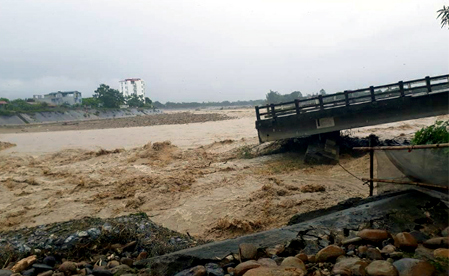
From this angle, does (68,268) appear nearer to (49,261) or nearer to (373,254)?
(49,261)

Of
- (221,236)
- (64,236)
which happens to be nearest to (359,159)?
(221,236)

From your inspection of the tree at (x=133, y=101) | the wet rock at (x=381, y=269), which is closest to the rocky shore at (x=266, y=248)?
the wet rock at (x=381, y=269)

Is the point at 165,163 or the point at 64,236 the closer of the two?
the point at 64,236

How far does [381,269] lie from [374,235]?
925 millimetres

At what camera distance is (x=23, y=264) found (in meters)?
4.21

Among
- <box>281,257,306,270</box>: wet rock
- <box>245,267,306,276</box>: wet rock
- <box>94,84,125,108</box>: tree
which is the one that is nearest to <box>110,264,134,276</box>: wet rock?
<box>245,267,306,276</box>: wet rock

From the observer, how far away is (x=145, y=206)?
29.2 ft

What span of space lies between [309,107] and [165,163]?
7088 millimetres

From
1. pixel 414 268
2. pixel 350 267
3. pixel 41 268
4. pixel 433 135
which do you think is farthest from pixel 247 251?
pixel 433 135

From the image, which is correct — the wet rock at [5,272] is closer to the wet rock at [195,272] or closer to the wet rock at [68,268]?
the wet rock at [68,268]

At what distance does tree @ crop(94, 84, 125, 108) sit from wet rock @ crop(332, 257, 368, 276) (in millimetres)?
77353

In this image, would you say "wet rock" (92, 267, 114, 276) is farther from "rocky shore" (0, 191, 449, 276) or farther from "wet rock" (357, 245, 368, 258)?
"wet rock" (357, 245, 368, 258)

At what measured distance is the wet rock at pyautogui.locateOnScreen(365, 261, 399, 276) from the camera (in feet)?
9.43

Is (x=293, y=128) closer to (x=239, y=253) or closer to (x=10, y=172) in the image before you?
(x=239, y=253)
